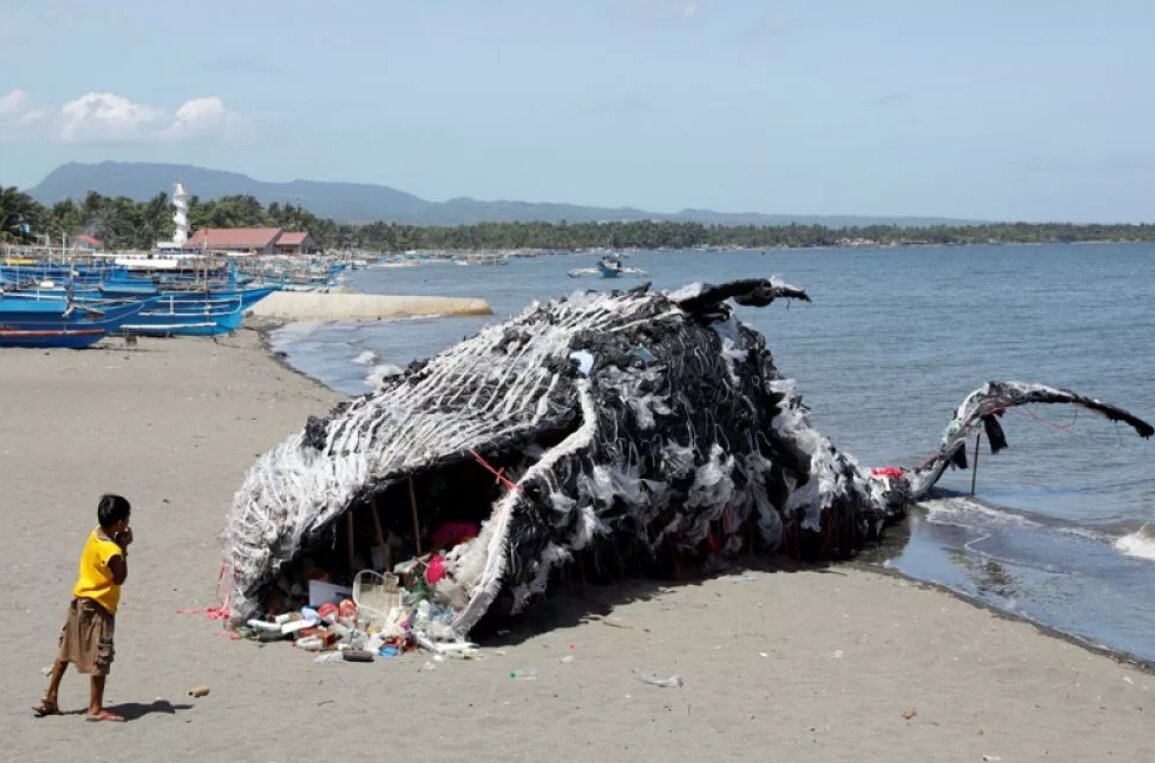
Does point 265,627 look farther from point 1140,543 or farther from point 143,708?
point 1140,543

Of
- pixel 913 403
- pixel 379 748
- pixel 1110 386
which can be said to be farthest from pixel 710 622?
pixel 1110 386

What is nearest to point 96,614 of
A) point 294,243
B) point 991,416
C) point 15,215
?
point 991,416

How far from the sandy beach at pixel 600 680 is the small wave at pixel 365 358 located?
23.5 metres

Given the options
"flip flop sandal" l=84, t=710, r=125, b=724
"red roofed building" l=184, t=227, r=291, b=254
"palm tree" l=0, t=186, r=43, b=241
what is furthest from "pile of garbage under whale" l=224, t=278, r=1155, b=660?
"red roofed building" l=184, t=227, r=291, b=254

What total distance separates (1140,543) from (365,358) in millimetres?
26386

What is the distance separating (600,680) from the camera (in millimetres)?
8836

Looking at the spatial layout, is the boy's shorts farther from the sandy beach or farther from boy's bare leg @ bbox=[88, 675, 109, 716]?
the sandy beach

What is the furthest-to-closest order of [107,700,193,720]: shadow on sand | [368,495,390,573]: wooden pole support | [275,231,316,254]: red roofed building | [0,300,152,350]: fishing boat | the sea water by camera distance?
[275,231,316,254]: red roofed building
[0,300,152,350]: fishing boat
the sea water
[368,495,390,573]: wooden pole support
[107,700,193,720]: shadow on sand

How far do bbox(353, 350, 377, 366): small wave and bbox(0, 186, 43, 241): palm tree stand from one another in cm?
3856

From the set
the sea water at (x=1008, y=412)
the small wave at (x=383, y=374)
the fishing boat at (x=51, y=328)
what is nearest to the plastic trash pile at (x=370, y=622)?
the small wave at (x=383, y=374)

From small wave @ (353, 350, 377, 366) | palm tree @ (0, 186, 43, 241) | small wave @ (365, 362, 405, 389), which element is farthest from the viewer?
palm tree @ (0, 186, 43, 241)

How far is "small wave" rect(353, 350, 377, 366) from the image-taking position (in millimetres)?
37344

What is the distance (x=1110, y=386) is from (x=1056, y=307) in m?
30.9

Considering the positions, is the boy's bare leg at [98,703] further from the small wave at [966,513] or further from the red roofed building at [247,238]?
the red roofed building at [247,238]
